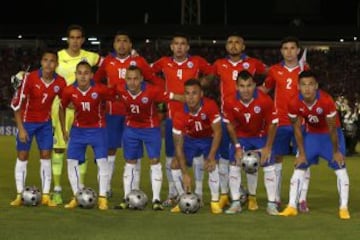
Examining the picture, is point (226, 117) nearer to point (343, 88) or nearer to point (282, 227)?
point (282, 227)

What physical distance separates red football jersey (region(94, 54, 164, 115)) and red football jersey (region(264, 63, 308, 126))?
61.1 inches

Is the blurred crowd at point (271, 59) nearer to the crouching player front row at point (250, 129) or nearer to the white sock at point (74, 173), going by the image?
the white sock at point (74, 173)

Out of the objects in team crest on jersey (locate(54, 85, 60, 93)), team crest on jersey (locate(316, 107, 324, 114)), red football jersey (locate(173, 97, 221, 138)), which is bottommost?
red football jersey (locate(173, 97, 221, 138))

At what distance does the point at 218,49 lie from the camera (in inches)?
1534

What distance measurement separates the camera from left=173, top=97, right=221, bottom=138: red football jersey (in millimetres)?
9109

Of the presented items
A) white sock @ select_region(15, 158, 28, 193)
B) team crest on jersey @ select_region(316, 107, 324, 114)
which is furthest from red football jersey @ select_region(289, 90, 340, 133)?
white sock @ select_region(15, 158, 28, 193)

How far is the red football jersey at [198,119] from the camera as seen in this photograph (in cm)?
911

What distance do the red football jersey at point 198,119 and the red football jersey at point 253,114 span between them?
6.7 inches

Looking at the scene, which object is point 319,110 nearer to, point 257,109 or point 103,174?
point 257,109

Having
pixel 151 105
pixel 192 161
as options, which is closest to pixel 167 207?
pixel 192 161

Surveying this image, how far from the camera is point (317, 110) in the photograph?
874 centimetres

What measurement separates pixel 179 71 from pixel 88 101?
137cm

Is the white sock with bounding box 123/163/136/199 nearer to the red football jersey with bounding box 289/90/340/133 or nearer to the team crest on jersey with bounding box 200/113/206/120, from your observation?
the team crest on jersey with bounding box 200/113/206/120

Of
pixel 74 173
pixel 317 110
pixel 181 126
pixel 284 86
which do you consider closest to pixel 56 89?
pixel 74 173
